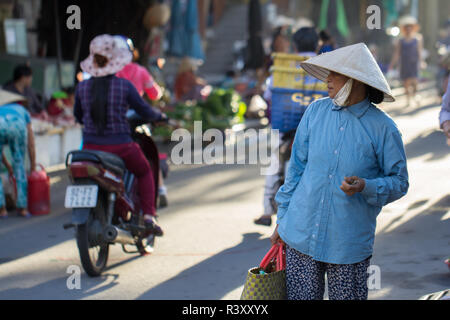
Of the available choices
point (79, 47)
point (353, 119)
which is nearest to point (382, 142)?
point (353, 119)

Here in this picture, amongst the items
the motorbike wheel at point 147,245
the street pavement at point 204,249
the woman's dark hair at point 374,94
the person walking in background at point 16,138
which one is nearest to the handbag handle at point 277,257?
the woman's dark hair at point 374,94

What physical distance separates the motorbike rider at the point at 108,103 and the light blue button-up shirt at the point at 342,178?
3100 mm

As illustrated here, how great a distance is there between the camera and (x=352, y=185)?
369cm

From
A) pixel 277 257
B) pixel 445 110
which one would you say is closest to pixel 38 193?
pixel 445 110

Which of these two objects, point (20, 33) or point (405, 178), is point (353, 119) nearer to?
point (405, 178)

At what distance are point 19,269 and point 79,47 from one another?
7.28 meters

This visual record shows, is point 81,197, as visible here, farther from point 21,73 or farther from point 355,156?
point 21,73

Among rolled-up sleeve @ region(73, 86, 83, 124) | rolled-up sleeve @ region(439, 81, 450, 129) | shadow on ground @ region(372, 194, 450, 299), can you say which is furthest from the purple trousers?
rolled-up sleeve @ region(439, 81, 450, 129)

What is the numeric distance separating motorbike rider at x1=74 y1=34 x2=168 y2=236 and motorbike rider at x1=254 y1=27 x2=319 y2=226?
1541 millimetres

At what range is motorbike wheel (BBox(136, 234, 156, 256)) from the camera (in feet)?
23.2

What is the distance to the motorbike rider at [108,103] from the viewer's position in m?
6.71

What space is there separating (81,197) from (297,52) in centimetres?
293

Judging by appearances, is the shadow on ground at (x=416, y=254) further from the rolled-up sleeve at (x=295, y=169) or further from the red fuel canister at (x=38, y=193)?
the red fuel canister at (x=38, y=193)

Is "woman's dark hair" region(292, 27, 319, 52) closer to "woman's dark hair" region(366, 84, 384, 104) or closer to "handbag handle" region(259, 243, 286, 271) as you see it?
"woman's dark hair" region(366, 84, 384, 104)
